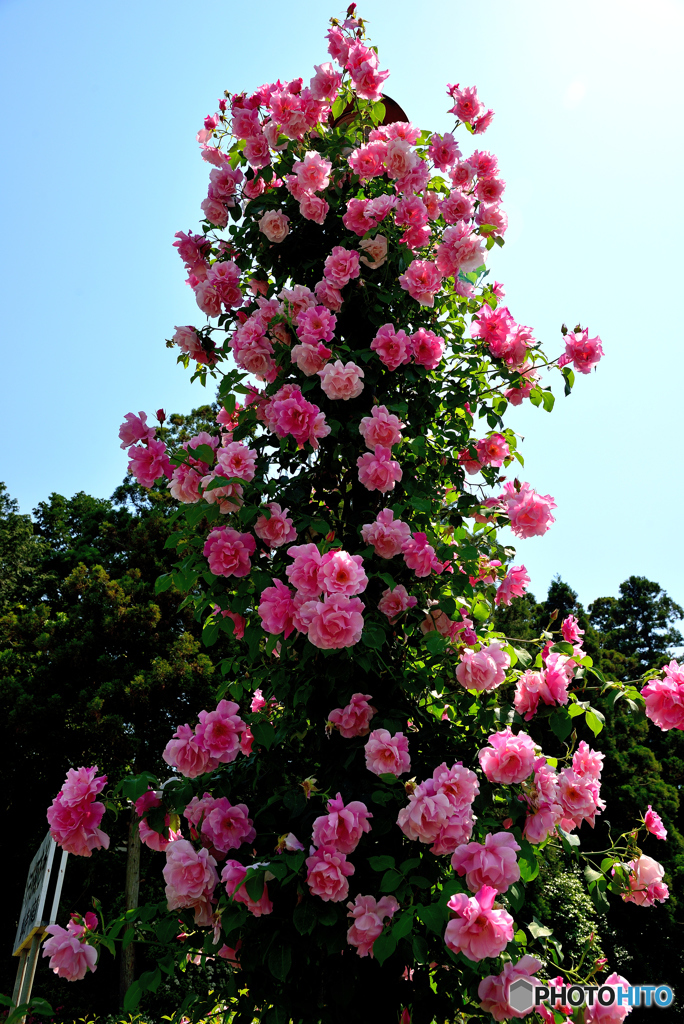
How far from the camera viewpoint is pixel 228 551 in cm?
203

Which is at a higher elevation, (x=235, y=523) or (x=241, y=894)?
(x=235, y=523)

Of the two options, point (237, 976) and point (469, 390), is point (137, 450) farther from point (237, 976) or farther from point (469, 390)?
point (237, 976)

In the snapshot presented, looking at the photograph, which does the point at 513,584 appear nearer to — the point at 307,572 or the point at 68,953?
the point at 307,572

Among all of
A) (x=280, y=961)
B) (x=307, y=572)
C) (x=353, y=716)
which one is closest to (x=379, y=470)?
(x=307, y=572)

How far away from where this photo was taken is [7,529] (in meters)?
14.4

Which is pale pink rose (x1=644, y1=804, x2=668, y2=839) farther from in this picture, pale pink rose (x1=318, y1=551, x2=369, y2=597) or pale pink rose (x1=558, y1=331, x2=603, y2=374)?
pale pink rose (x1=558, y1=331, x2=603, y2=374)

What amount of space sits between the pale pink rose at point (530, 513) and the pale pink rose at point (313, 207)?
4.61 feet

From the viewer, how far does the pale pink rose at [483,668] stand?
6.20ft

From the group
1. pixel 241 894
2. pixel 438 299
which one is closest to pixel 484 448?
pixel 438 299

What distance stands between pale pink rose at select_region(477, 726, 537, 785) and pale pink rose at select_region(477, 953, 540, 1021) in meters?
0.44

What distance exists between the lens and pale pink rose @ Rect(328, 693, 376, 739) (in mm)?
2043

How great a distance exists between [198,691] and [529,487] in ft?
24.8

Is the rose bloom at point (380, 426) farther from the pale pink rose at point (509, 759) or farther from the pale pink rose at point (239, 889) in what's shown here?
the pale pink rose at point (239, 889)

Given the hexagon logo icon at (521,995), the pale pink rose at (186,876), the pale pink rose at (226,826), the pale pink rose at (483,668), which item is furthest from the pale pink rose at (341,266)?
the hexagon logo icon at (521,995)
